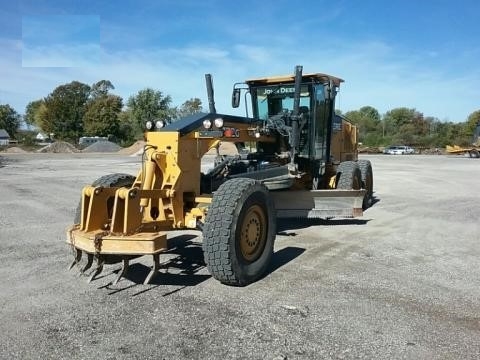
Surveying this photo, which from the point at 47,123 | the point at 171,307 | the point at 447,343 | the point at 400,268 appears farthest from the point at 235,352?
the point at 47,123

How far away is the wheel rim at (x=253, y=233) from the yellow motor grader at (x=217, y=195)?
1cm

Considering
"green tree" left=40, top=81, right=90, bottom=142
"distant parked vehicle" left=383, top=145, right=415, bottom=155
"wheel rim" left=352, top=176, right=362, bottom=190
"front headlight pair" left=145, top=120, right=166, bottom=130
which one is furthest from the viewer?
"green tree" left=40, top=81, right=90, bottom=142

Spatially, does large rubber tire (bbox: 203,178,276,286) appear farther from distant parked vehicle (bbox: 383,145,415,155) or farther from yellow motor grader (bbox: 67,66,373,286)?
distant parked vehicle (bbox: 383,145,415,155)

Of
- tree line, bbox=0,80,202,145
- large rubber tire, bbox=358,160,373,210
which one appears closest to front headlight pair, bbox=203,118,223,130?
large rubber tire, bbox=358,160,373,210

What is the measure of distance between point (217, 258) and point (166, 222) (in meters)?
0.96

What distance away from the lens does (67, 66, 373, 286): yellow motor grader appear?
199 inches

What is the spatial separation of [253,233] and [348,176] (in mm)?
4411

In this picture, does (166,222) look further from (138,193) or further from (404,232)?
(404,232)

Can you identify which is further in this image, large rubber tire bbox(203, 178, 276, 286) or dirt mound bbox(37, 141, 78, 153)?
dirt mound bbox(37, 141, 78, 153)

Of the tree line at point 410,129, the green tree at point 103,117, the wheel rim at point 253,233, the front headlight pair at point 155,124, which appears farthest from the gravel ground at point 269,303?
the green tree at point 103,117

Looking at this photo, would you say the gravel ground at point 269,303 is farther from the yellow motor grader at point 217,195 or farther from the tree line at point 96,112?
the tree line at point 96,112

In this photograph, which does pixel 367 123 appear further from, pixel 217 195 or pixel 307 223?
pixel 217 195

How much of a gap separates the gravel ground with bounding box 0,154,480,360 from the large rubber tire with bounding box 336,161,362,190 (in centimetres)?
134

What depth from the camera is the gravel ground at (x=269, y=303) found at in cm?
388
